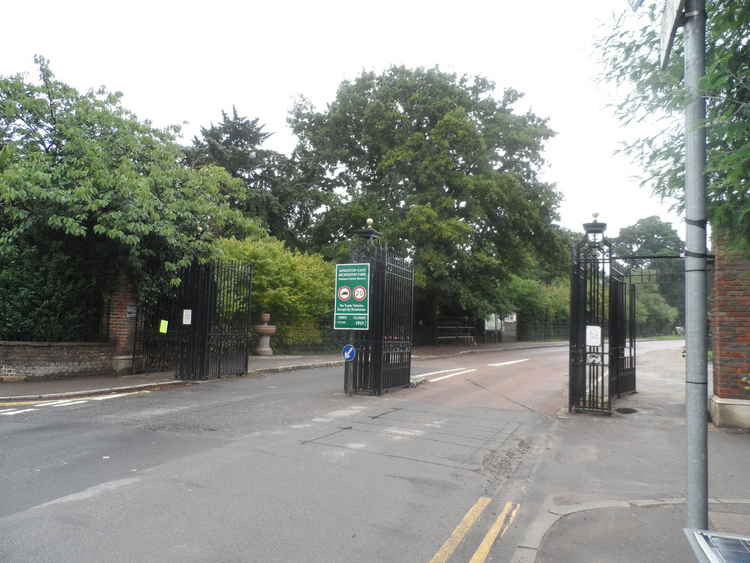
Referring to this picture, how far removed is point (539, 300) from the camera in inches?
1940

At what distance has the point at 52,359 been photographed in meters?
13.8

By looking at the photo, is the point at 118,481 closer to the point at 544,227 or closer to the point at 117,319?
the point at 117,319

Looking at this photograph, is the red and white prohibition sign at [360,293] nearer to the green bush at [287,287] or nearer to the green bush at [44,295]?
the green bush at [44,295]

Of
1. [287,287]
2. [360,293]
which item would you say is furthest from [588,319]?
[287,287]

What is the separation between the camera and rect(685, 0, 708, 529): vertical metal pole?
10.6 feet

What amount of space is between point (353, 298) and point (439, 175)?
1750 centimetres

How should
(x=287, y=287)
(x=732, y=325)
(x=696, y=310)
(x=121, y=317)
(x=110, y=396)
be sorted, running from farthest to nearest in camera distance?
(x=287, y=287) < (x=121, y=317) < (x=110, y=396) < (x=732, y=325) < (x=696, y=310)

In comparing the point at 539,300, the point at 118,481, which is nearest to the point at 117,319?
the point at 118,481

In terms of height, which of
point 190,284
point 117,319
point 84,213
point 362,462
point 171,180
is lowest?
point 362,462

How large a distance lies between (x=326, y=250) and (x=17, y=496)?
2617 centimetres

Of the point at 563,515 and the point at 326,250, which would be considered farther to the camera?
the point at 326,250

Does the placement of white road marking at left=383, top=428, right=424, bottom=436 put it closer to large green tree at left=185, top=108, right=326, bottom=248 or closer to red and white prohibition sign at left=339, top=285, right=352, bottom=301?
red and white prohibition sign at left=339, top=285, right=352, bottom=301

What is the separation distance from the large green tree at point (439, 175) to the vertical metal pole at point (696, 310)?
78.9ft

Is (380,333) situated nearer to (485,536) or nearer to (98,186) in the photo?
(98,186)
